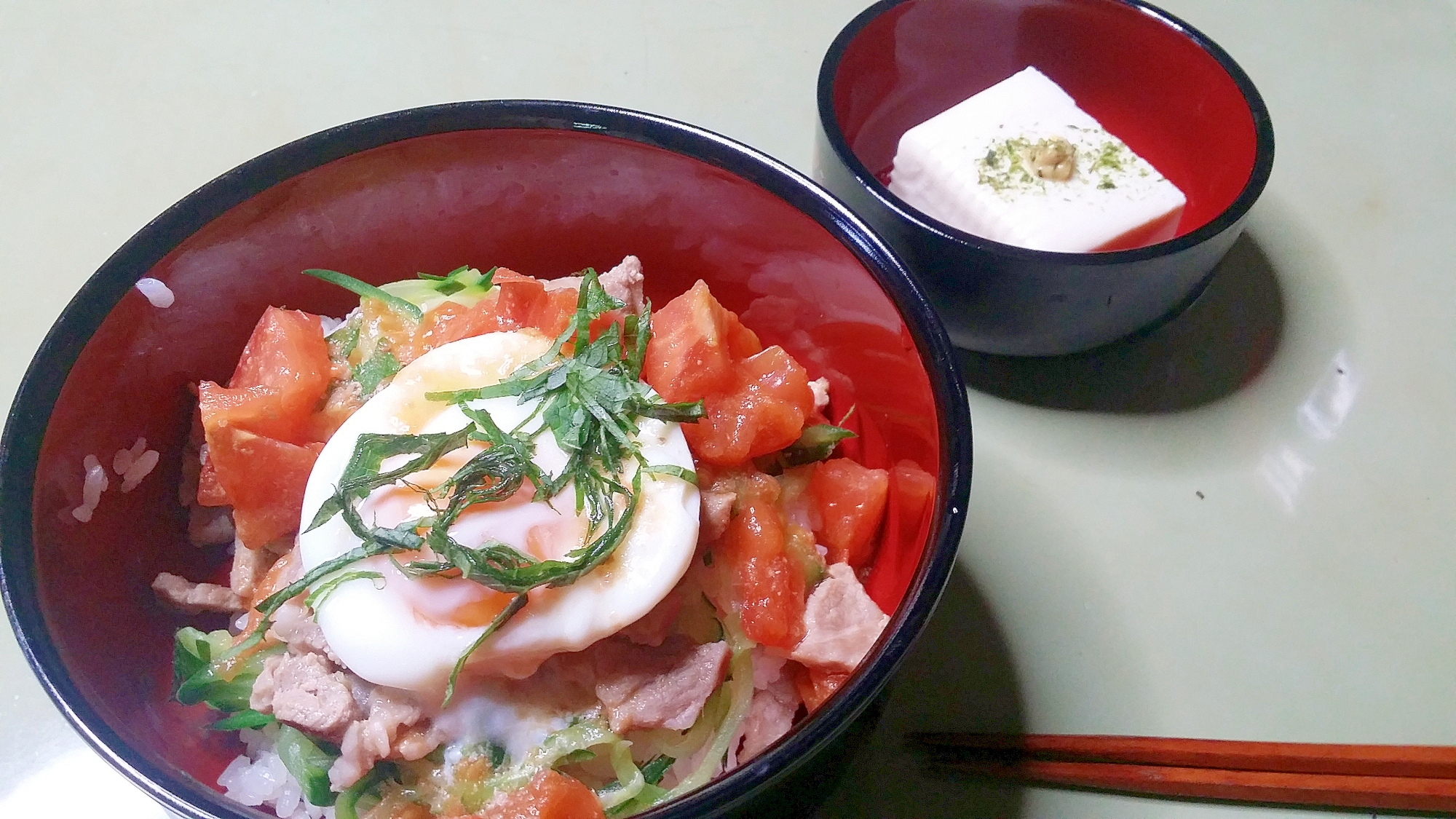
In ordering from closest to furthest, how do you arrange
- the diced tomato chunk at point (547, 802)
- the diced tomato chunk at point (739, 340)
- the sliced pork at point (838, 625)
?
the diced tomato chunk at point (547, 802), the sliced pork at point (838, 625), the diced tomato chunk at point (739, 340)

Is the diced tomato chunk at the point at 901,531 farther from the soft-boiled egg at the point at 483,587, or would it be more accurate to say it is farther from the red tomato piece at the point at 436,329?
the red tomato piece at the point at 436,329

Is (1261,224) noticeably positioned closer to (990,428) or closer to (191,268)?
(990,428)

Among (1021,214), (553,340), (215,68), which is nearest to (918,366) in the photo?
(553,340)

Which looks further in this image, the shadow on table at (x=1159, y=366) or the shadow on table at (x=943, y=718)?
the shadow on table at (x=1159, y=366)

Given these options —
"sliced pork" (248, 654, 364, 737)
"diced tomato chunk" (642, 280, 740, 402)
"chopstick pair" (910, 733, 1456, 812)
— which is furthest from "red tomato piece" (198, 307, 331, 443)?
"chopstick pair" (910, 733, 1456, 812)

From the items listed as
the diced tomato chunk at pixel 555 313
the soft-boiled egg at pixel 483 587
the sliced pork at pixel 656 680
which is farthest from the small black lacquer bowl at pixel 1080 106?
the sliced pork at pixel 656 680

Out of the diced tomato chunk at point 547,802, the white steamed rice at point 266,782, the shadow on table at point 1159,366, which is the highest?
the diced tomato chunk at point 547,802

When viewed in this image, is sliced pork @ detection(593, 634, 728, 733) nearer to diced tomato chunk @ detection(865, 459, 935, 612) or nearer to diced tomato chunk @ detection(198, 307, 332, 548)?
diced tomato chunk @ detection(865, 459, 935, 612)
